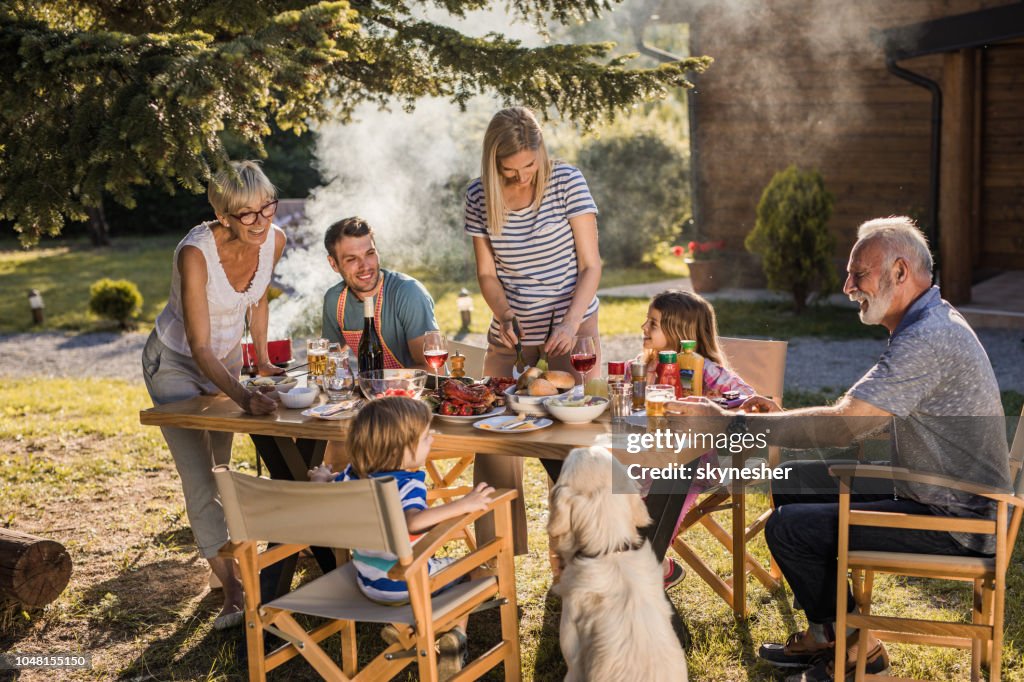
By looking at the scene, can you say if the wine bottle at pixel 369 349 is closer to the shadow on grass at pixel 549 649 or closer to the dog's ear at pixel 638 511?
the shadow on grass at pixel 549 649

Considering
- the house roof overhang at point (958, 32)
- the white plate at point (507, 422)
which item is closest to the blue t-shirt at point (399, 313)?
the white plate at point (507, 422)

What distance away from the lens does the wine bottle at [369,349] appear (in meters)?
4.11

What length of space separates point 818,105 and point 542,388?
9003 mm

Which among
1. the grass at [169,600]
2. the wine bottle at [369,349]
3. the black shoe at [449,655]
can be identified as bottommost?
the grass at [169,600]

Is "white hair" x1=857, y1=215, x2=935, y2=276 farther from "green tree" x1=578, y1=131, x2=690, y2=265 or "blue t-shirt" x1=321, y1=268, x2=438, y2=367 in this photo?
"green tree" x1=578, y1=131, x2=690, y2=265

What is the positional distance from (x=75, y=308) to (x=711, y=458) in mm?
11741

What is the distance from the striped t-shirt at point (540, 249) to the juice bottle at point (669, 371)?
34.0 inches

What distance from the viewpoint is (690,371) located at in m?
3.51

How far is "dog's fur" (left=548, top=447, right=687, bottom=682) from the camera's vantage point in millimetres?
2811

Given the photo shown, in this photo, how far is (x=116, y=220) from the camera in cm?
2305

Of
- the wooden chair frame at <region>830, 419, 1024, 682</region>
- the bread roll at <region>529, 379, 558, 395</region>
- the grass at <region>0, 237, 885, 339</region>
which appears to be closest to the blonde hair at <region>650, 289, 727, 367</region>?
the bread roll at <region>529, 379, 558, 395</region>

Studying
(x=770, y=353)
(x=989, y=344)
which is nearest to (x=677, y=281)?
(x=989, y=344)

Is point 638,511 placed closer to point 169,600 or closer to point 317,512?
point 317,512

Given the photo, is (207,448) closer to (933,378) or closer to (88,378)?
(933,378)
